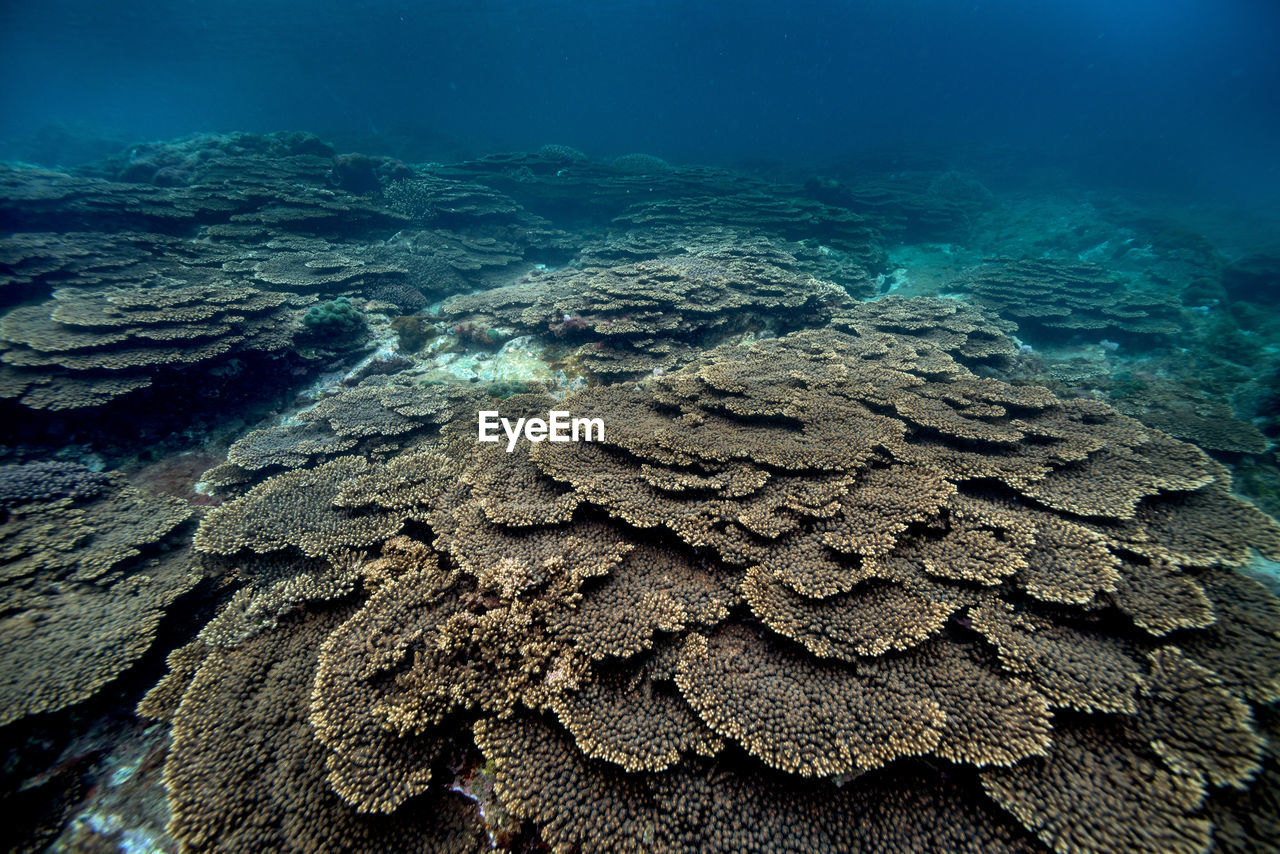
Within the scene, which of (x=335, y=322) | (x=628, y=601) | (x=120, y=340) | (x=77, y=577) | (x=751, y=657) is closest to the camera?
(x=751, y=657)

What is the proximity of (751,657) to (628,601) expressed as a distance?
1.09 meters

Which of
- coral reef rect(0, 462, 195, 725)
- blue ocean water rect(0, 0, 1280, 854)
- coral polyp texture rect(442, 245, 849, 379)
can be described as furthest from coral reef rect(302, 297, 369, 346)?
coral reef rect(0, 462, 195, 725)

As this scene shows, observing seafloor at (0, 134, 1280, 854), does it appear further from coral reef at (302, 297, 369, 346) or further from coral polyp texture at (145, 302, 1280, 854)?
coral reef at (302, 297, 369, 346)

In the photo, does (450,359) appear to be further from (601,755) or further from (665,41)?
(665,41)

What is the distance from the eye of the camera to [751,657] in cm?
354

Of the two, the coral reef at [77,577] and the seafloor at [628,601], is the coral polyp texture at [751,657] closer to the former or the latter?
the seafloor at [628,601]

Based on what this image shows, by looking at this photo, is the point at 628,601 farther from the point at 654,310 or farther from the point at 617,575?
the point at 654,310

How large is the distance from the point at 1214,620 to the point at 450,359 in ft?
41.7

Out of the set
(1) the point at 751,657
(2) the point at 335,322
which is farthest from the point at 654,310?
(1) the point at 751,657

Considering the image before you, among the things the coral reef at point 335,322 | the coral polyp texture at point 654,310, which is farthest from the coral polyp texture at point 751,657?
the coral reef at point 335,322

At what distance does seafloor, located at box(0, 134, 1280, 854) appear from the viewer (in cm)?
301

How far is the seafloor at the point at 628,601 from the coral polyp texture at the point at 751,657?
0.09 ft

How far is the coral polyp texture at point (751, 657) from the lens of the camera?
9.63ft

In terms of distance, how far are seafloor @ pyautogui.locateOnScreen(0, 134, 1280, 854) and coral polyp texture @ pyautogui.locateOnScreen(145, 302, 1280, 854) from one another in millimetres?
26
